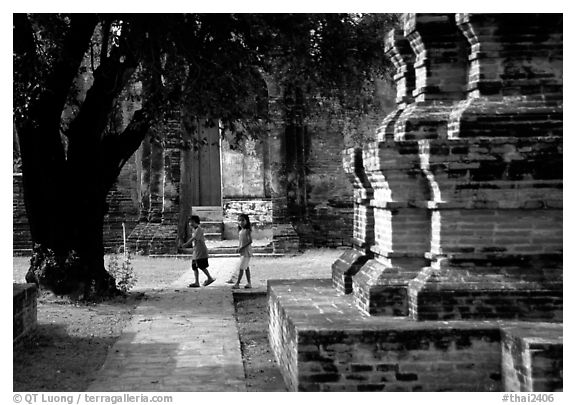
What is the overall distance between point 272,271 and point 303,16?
20.2ft

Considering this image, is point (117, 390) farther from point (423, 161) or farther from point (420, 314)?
point (423, 161)

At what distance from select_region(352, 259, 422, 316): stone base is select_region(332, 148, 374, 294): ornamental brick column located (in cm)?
88

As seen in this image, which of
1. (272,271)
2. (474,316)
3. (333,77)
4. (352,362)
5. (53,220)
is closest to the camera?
(352,362)

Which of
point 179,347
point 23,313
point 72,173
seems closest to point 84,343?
point 23,313

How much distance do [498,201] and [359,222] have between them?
→ 1929 mm

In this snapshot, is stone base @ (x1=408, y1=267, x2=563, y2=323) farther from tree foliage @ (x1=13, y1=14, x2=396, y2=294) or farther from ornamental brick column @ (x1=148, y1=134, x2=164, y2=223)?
ornamental brick column @ (x1=148, y1=134, x2=164, y2=223)

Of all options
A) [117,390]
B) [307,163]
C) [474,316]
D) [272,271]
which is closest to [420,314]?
[474,316]

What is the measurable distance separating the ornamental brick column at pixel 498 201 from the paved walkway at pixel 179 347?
1982 mm

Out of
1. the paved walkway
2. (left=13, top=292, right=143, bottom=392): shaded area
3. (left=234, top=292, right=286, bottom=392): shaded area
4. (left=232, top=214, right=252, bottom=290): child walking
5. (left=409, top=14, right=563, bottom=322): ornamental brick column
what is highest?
(left=409, top=14, right=563, bottom=322): ornamental brick column

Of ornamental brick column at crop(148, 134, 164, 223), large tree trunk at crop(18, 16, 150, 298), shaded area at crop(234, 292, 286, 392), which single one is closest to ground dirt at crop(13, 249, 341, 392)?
shaded area at crop(234, 292, 286, 392)

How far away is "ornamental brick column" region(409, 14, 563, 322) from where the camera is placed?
19.3 ft

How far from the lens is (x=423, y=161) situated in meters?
6.04

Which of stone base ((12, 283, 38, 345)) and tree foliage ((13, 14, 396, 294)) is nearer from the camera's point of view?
stone base ((12, 283, 38, 345))

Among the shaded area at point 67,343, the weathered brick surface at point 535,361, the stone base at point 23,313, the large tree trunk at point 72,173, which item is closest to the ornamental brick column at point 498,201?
the weathered brick surface at point 535,361
